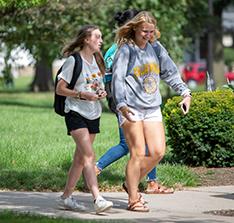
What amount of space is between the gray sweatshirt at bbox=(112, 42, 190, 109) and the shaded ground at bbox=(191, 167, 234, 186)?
102 inches

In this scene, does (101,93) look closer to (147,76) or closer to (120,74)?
(120,74)

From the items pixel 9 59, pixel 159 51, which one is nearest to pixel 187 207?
pixel 159 51

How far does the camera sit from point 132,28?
9055mm

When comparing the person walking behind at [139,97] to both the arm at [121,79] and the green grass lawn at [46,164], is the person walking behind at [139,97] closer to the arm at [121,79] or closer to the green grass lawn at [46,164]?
the arm at [121,79]

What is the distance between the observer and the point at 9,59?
28953mm

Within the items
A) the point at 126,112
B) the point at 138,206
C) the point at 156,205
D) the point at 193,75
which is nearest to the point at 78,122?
the point at 126,112

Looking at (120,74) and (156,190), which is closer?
(120,74)

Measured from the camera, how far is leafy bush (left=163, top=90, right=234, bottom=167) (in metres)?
11.9

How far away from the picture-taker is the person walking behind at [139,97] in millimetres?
8859

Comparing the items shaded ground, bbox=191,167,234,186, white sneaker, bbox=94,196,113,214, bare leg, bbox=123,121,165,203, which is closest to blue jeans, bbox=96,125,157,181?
shaded ground, bbox=191,167,234,186

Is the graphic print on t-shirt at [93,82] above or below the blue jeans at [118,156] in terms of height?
above

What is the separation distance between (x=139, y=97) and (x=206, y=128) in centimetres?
322

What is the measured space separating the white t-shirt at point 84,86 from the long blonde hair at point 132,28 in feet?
1.43

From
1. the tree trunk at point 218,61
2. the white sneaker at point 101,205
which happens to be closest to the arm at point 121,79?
the white sneaker at point 101,205
